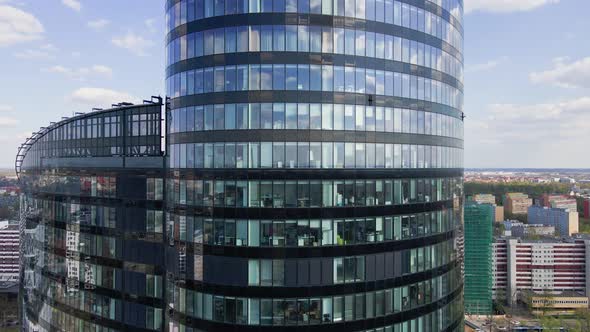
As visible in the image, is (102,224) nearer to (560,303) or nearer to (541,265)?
(560,303)

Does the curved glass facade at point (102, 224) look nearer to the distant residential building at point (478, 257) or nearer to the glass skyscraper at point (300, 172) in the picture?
the glass skyscraper at point (300, 172)

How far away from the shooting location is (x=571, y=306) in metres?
150

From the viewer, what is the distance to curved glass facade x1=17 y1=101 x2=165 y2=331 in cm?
5222

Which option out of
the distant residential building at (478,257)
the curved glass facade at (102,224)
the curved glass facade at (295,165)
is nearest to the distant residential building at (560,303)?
the distant residential building at (478,257)

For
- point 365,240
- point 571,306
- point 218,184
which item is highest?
point 218,184

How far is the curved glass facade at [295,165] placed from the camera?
135ft

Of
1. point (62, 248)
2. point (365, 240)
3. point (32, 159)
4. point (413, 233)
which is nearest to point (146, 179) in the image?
point (62, 248)

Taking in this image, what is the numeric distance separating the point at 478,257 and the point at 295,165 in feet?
352

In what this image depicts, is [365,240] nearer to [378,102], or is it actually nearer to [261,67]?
[378,102]

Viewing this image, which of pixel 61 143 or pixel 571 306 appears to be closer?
pixel 61 143

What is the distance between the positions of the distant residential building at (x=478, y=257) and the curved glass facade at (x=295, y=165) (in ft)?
293

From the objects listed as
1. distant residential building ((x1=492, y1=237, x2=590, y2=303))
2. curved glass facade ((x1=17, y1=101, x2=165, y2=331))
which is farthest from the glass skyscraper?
distant residential building ((x1=492, y1=237, x2=590, y2=303))

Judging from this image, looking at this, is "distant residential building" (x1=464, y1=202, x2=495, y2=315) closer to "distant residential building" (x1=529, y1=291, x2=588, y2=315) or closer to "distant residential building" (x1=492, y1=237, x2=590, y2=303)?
"distant residential building" (x1=529, y1=291, x2=588, y2=315)

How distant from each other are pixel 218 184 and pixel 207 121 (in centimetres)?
596
